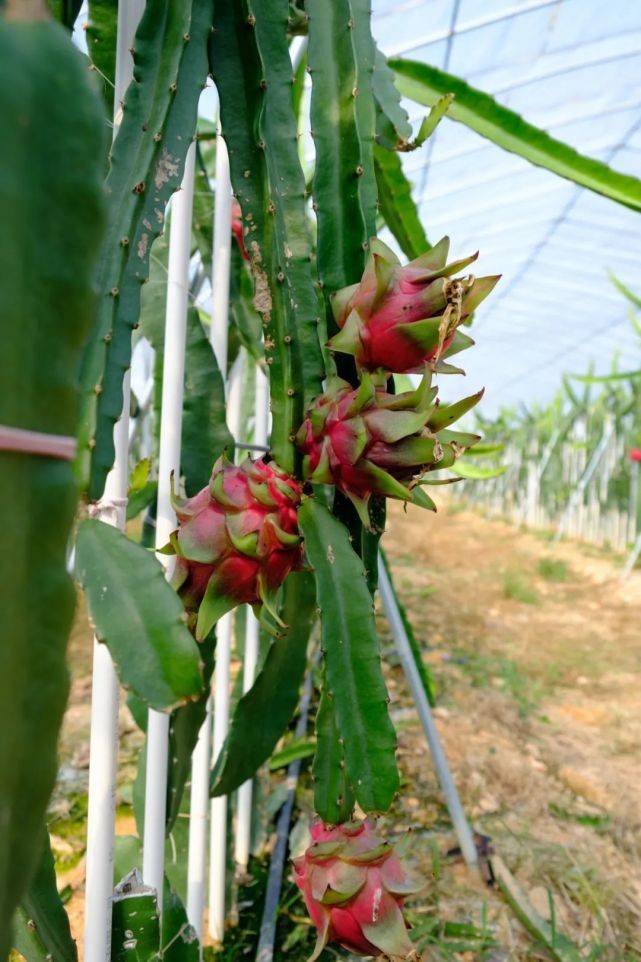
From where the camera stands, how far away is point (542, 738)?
1.90m

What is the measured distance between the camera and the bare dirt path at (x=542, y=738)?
46.6 inches

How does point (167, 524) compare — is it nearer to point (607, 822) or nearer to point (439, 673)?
point (607, 822)

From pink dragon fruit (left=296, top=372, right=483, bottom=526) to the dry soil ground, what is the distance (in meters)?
0.83

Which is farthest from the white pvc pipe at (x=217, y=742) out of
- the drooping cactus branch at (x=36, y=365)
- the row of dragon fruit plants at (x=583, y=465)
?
the row of dragon fruit plants at (x=583, y=465)

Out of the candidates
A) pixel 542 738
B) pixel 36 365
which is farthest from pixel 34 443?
pixel 542 738

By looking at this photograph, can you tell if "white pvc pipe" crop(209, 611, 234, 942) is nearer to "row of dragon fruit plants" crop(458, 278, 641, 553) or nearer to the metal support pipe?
the metal support pipe

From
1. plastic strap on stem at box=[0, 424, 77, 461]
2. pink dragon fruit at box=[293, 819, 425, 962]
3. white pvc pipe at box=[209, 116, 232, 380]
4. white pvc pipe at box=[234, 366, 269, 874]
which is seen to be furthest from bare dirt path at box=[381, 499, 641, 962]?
plastic strap on stem at box=[0, 424, 77, 461]

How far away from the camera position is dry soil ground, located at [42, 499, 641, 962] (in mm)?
1137

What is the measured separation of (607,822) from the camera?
1462 millimetres

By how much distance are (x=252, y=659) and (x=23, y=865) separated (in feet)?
3.11

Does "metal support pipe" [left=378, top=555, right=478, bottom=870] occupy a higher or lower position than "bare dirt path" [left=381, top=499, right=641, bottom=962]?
higher

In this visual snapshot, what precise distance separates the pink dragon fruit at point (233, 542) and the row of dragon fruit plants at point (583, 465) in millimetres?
3974

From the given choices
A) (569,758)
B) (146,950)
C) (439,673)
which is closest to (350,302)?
(146,950)

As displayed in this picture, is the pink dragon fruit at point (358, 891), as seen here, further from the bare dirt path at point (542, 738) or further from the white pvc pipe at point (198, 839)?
the bare dirt path at point (542, 738)
